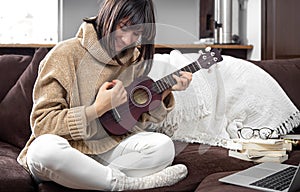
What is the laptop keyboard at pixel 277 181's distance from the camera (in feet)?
4.59

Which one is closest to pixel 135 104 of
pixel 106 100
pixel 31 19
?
pixel 106 100

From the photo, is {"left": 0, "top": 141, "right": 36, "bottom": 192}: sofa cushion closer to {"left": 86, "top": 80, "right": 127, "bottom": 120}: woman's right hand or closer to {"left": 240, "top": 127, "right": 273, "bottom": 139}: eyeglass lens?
{"left": 86, "top": 80, "right": 127, "bottom": 120}: woman's right hand

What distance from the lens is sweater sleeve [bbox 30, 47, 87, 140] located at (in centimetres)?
171

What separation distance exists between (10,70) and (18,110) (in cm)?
22

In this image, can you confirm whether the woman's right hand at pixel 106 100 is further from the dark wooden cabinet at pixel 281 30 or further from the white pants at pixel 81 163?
the dark wooden cabinet at pixel 281 30

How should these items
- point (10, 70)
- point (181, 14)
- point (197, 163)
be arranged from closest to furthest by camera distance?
point (197, 163)
point (10, 70)
point (181, 14)

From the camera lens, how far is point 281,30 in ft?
10.9

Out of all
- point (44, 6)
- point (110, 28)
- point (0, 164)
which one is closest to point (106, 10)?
point (110, 28)

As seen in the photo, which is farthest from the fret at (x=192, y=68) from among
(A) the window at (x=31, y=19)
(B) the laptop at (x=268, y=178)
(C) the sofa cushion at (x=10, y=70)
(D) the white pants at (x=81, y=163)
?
(A) the window at (x=31, y=19)

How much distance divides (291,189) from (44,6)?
3159 millimetres

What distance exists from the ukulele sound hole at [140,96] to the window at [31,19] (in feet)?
7.78

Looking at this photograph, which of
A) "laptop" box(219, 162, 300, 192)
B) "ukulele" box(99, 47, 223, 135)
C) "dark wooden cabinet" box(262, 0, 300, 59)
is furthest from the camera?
"dark wooden cabinet" box(262, 0, 300, 59)

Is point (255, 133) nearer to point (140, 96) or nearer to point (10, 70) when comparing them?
point (140, 96)

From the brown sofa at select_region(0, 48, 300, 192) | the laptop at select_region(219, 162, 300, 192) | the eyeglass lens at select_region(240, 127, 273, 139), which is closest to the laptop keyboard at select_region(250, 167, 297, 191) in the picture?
the laptop at select_region(219, 162, 300, 192)
